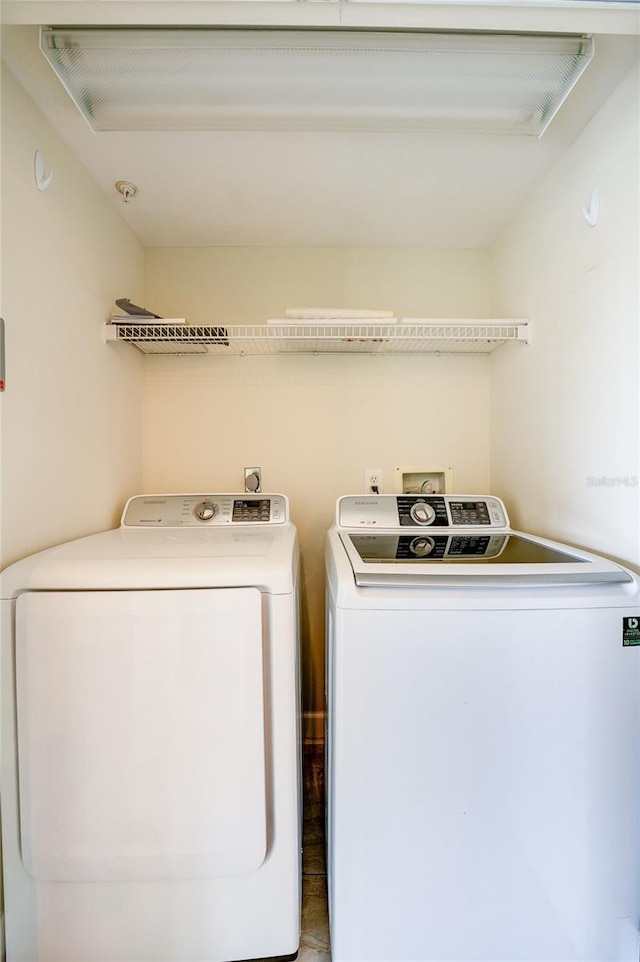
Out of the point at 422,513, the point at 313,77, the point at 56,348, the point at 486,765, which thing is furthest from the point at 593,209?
the point at 56,348

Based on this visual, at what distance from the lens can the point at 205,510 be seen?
1.50 meters

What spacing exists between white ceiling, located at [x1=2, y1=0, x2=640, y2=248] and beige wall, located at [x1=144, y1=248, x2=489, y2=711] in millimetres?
119

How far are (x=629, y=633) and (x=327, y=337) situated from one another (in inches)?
49.9

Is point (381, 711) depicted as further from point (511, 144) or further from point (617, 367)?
point (511, 144)

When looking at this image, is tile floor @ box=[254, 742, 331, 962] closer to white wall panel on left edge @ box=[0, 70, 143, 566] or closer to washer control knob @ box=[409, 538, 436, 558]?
washer control knob @ box=[409, 538, 436, 558]

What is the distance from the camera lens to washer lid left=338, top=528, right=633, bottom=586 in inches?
33.8

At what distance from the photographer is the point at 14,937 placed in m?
0.90

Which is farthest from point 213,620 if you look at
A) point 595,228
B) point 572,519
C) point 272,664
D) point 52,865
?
point 595,228

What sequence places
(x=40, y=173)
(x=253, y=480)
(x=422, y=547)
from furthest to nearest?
1. (x=253, y=480)
2. (x=422, y=547)
3. (x=40, y=173)

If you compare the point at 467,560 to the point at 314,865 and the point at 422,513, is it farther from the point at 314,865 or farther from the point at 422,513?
the point at 314,865

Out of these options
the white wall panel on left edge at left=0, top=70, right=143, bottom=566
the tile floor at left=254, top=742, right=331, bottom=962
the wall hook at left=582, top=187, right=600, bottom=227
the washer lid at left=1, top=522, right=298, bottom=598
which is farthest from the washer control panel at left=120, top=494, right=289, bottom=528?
the wall hook at left=582, top=187, right=600, bottom=227

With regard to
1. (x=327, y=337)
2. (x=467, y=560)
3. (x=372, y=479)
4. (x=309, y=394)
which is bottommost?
(x=467, y=560)

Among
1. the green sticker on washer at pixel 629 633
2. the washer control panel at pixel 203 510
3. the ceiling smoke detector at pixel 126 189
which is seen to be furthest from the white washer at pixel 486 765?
the ceiling smoke detector at pixel 126 189

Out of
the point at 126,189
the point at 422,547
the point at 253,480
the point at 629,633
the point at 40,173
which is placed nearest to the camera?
the point at 629,633
